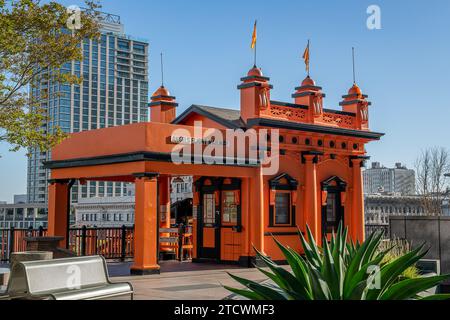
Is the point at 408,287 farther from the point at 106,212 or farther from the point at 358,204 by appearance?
the point at 106,212

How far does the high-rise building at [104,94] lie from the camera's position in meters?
176

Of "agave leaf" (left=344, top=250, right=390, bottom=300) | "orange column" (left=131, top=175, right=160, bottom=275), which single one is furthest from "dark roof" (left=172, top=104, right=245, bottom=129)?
"agave leaf" (left=344, top=250, right=390, bottom=300)

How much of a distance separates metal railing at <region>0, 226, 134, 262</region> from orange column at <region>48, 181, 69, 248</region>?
61cm

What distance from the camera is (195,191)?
21.0m

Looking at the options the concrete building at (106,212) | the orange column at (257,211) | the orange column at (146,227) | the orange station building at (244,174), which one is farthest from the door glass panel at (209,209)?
the concrete building at (106,212)

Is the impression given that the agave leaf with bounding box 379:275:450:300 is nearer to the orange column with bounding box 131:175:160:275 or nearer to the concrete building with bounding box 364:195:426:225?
the orange column with bounding box 131:175:160:275

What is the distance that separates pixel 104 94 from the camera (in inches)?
7313

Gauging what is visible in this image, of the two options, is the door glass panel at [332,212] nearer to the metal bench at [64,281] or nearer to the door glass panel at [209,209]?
the door glass panel at [209,209]

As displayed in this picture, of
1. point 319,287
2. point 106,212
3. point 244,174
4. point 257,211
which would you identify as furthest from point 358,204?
point 106,212

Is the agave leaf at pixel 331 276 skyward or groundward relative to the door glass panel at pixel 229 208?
groundward

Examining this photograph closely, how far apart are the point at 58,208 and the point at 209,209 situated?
4.72m

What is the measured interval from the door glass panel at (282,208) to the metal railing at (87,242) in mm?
4974
